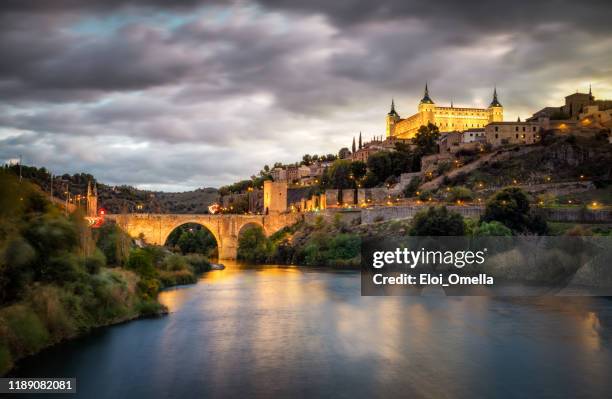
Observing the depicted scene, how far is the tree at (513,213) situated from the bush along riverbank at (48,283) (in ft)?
86.0

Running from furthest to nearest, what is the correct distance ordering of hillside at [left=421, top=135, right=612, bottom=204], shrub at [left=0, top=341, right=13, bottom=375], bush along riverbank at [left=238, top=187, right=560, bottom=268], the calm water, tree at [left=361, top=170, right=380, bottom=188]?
tree at [left=361, top=170, right=380, bottom=188]
hillside at [left=421, top=135, right=612, bottom=204]
bush along riverbank at [left=238, top=187, right=560, bottom=268]
the calm water
shrub at [left=0, top=341, right=13, bottom=375]

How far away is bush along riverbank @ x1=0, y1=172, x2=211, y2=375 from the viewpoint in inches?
671

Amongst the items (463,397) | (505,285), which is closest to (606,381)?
(463,397)

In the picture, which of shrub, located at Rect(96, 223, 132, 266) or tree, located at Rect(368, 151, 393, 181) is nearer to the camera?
shrub, located at Rect(96, 223, 132, 266)

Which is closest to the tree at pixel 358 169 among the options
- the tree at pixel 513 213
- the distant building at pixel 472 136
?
the distant building at pixel 472 136

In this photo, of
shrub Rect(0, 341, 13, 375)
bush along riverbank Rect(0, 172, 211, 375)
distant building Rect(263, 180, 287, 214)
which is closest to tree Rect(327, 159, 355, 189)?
distant building Rect(263, 180, 287, 214)

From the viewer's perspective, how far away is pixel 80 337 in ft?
64.0

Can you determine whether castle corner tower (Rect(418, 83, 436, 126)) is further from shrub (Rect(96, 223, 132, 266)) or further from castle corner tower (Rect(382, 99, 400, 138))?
shrub (Rect(96, 223, 132, 266))

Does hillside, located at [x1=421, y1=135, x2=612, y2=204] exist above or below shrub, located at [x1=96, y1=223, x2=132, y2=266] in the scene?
above

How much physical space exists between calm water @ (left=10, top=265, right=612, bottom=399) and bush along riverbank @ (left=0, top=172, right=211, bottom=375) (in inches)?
23.6

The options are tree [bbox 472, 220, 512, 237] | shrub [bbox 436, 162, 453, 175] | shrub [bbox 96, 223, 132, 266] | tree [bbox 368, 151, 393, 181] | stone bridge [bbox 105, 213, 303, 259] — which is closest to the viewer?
shrub [bbox 96, 223, 132, 266]

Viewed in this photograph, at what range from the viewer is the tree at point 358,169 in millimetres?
86688

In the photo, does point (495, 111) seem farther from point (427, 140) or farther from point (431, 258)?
point (431, 258)

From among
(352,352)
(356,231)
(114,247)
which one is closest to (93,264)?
(114,247)
